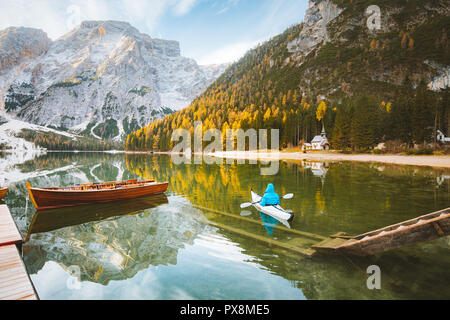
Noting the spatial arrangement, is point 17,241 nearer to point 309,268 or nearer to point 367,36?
→ point 309,268

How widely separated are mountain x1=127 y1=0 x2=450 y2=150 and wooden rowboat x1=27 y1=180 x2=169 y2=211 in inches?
2882

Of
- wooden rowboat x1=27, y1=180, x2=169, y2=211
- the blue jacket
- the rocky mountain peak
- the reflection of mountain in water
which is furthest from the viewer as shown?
the rocky mountain peak

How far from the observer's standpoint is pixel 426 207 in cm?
1491

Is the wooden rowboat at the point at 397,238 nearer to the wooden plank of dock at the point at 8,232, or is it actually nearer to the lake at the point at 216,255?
the lake at the point at 216,255

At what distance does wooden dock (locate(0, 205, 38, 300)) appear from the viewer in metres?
5.77

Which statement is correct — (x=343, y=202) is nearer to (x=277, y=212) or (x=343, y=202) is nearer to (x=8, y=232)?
(x=277, y=212)

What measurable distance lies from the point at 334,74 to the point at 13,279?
583 ft

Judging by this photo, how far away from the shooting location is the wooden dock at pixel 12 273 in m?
5.77

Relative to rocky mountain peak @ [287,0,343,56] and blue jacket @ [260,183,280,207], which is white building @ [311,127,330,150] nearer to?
blue jacket @ [260,183,280,207]

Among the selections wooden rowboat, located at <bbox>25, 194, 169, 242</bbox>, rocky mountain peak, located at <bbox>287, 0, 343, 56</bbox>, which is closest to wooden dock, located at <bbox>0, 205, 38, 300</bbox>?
wooden rowboat, located at <bbox>25, 194, 169, 242</bbox>

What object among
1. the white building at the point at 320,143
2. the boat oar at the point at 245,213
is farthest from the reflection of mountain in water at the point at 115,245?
the white building at the point at 320,143

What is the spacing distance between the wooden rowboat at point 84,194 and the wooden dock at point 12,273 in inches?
258

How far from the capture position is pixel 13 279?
6508 mm
